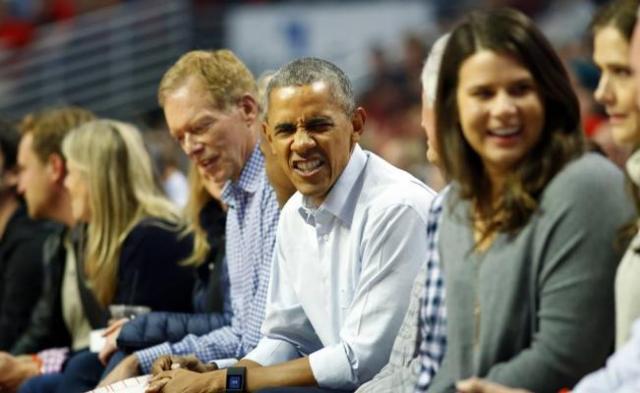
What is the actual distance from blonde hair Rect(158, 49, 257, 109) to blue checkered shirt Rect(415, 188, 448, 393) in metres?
1.78

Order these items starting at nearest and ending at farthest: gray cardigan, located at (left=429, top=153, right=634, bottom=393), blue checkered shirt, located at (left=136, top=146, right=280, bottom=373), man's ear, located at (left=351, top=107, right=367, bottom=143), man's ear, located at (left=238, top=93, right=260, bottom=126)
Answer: gray cardigan, located at (left=429, top=153, right=634, bottom=393) → man's ear, located at (left=351, top=107, right=367, bottom=143) → blue checkered shirt, located at (left=136, top=146, right=280, bottom=373) → man's ear, located at (left=238, top=93, right=260, bottom=126)

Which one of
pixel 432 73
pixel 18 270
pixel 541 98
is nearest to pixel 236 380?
pixel 432 73

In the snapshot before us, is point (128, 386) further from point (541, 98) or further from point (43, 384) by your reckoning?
point (541, 98)

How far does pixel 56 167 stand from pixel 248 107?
1.58m

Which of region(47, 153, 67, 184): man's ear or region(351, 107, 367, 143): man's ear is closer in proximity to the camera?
region(351, 107, 367, 143): man's ear

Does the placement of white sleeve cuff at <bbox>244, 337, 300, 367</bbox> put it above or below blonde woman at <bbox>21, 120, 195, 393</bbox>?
below

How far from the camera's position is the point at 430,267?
12.2ft

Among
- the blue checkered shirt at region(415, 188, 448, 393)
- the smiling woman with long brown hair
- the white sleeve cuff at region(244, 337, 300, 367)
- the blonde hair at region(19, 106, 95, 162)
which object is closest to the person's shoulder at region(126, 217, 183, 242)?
the blonde hair at region(19, 106, 95, 162)

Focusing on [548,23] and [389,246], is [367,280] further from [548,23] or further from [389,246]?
[548,23]

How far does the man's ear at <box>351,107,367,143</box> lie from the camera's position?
453cm

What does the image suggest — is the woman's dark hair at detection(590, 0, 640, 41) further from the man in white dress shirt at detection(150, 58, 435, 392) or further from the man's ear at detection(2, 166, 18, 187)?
the man's ear at detection(2, 166, 18, 187)

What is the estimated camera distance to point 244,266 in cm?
520

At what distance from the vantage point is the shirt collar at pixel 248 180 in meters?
5.27

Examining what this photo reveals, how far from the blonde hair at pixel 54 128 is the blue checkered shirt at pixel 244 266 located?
147cm
